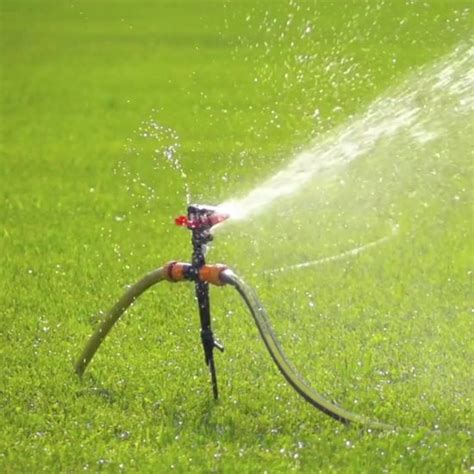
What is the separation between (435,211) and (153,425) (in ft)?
12.5

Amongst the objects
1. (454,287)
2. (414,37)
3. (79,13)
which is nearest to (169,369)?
(454,287)

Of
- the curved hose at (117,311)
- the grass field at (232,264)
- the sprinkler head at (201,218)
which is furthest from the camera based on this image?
the curved hose at (117,311)

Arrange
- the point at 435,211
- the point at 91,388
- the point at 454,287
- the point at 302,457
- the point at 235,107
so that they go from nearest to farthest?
the point at 302,457
the point at 91,388
the point at 454,287
the point at 435,211
the point at 235,107

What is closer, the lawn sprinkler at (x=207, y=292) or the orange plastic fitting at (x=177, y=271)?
the lawn sprinkler at (x=207, y=292)

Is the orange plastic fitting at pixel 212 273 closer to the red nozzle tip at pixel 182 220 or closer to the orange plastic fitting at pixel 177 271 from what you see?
the orange plastic fitting at pixel 177 271

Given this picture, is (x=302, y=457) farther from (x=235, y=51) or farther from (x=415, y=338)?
(x=235, y=51)

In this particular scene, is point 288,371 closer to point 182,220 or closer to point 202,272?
point 202,272

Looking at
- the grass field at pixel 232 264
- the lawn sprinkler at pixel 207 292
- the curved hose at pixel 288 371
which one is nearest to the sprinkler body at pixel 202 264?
the lawn sprinkler at pixel 207 292

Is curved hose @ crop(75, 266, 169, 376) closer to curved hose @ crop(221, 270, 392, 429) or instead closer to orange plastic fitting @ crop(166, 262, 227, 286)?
orange plastic fitting @ crop(166, 262, 227, 286)

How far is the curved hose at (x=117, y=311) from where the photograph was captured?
476cm

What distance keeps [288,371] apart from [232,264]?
261cm

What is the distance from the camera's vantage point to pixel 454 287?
20.9 ft

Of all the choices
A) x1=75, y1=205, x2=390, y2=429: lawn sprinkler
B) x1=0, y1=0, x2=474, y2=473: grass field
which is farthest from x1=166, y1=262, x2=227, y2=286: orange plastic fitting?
x1=0, y1=0, x2=474, y2=473: grass field

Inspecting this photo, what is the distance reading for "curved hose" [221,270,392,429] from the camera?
446 centimetres
